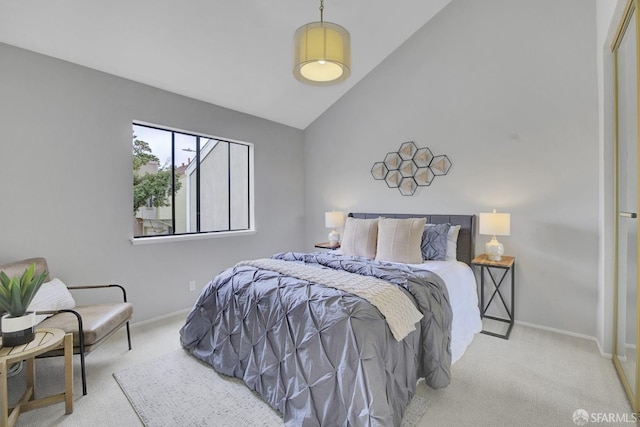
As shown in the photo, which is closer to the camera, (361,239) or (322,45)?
(322,45)

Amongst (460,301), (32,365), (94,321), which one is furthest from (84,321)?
(460,301)

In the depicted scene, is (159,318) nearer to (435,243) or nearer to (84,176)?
(84,176)

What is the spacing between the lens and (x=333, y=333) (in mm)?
1661

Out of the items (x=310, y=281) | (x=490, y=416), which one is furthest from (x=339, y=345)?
(x=490, y=416)

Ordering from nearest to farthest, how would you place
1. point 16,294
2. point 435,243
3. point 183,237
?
point 16,294
point 435,243
point 183,237

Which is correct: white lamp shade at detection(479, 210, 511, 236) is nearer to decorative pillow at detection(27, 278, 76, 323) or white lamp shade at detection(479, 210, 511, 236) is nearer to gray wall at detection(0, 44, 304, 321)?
gray wall at detection(0, 44, 304, 321)

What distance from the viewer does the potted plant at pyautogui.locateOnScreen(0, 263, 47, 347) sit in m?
1.73

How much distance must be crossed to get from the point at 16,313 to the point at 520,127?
437cm

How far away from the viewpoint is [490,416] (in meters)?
1.79

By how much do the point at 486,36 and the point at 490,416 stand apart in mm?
3612

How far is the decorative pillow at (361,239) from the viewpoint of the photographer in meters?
3.36

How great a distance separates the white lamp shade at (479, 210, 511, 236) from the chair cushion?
11.1ft

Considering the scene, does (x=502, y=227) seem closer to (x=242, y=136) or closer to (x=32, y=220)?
(x=242, y=136)

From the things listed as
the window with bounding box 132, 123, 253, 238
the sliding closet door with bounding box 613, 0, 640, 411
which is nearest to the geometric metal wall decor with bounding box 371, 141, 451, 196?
the sliding closet door with bounding box 613, 0, 640, 411
